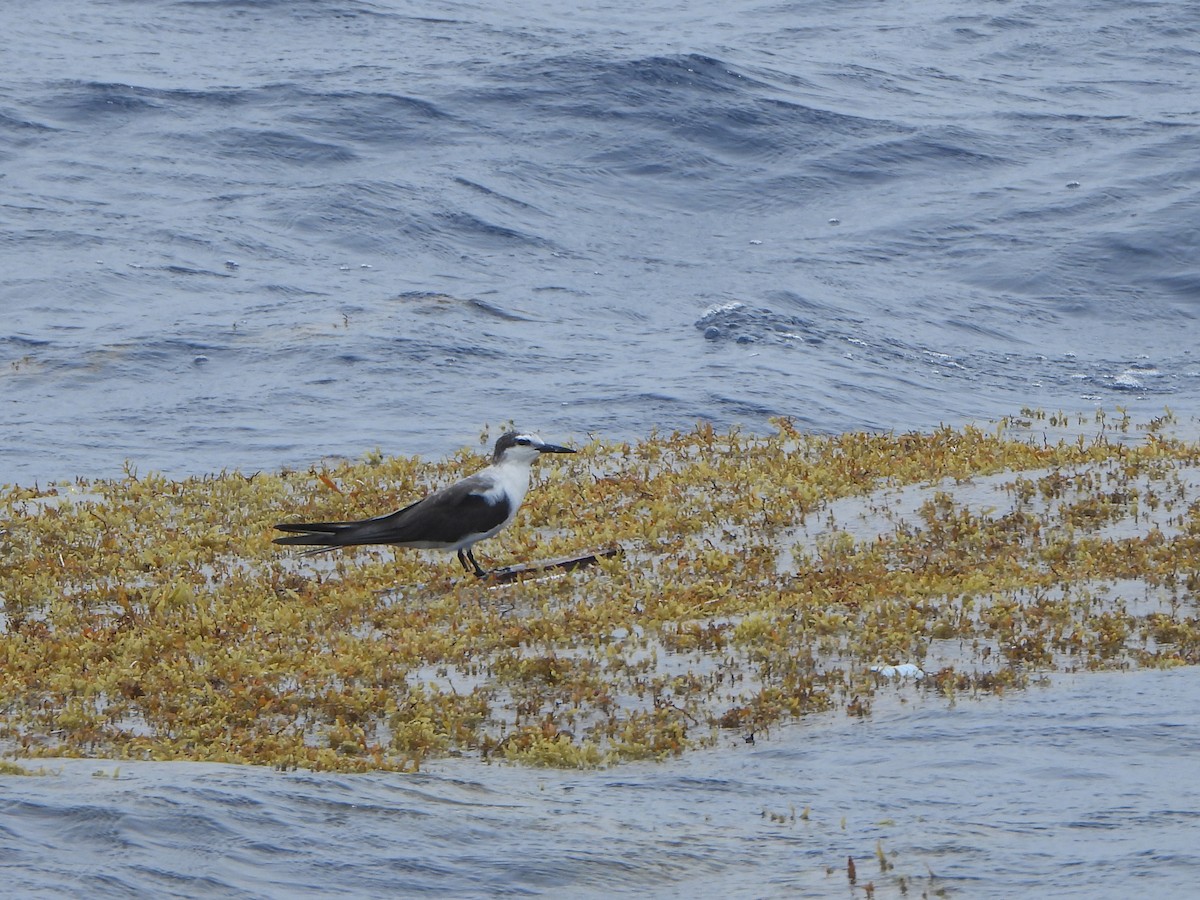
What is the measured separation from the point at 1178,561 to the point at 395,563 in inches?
220

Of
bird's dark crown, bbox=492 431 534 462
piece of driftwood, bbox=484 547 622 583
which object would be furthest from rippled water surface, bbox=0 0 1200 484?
piece of driftwood, bbox=484 547 622 583

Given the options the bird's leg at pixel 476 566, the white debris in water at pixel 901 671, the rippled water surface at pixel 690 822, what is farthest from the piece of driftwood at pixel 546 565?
the rippled water surface at pixel 690 822

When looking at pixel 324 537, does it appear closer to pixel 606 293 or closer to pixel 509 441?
pixel 509 441

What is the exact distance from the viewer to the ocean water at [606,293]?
21.6 feet

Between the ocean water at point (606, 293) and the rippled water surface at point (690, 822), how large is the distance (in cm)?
2

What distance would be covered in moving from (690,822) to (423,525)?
4.60m

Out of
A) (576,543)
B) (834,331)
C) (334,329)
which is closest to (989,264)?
(834,331)

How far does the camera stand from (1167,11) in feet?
163

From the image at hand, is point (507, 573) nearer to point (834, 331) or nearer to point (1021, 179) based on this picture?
point (834, 331)

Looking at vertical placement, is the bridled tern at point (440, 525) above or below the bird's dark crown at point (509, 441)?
below

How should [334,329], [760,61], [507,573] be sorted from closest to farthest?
[507,573], [334,329], [760,61]

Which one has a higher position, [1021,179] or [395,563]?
[1021,179]

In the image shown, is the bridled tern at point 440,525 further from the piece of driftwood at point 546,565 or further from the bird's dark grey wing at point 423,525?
the piece of driftwood at point 546,565

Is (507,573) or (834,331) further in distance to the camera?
(834,331)
